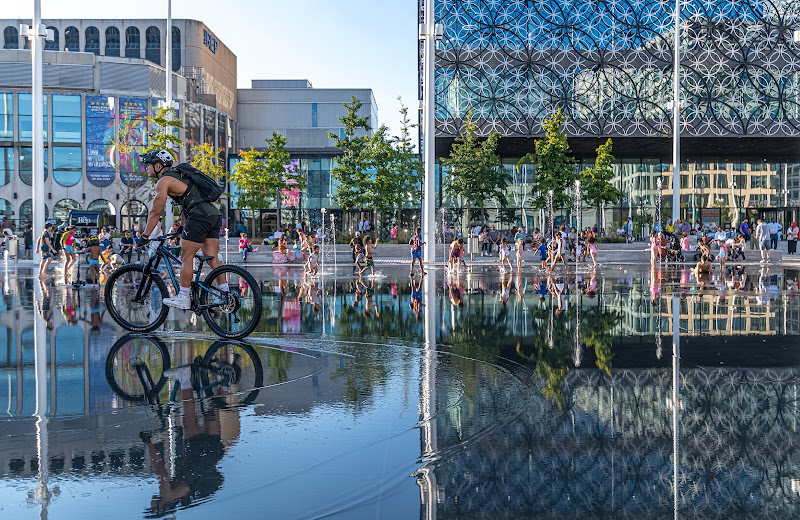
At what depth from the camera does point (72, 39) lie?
89.6 metres

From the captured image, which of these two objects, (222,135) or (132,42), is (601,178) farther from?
(132,42)

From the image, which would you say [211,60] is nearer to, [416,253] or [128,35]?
[128,35]

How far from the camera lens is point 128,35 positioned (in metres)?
88.2

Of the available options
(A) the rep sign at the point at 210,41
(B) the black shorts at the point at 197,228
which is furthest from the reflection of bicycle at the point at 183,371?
(A) the rep sign at the point at 210,41

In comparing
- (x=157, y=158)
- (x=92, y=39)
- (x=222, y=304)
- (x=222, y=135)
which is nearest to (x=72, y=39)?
(x=92, y=39)

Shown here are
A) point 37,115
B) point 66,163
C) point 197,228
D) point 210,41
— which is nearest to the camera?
point 197,228

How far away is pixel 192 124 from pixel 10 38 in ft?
102

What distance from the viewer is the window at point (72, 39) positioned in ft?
292

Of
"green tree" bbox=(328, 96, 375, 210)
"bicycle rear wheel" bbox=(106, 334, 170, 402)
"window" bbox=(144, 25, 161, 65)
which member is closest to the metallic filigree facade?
"green tree" bbox=(328, 96, 375, 210)

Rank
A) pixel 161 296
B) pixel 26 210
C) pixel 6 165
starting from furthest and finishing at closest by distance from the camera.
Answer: pixel 26 210 < pixel 6 165 < pixel 161 296

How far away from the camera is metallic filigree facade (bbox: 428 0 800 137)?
179ft

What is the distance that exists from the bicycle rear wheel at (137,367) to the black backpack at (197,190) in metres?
1.60

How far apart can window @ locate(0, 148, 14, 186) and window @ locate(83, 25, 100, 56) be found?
2421 cm

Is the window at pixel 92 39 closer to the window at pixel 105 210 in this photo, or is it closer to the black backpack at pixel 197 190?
the window at pixel 105 210
